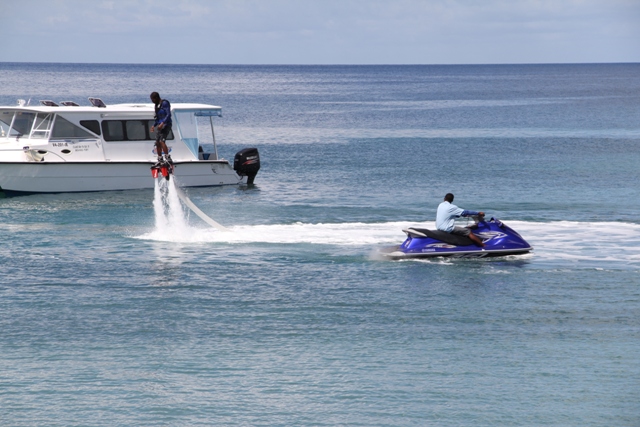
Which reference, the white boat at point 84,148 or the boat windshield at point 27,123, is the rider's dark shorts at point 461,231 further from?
the boat windshield at point 27,123

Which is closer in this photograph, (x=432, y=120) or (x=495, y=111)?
(x=432, y=120)

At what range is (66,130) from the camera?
109 feet

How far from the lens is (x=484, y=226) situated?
75.8 feet

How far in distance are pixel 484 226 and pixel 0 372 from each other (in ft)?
41.3

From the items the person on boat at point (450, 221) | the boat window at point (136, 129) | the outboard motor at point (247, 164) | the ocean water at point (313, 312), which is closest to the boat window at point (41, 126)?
the ocean water at point (313, 312)

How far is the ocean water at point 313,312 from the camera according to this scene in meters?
13.9

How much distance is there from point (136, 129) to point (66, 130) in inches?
100

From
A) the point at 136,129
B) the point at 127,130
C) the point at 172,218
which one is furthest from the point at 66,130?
the point at 172,218

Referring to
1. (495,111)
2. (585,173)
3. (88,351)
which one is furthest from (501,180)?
(495,111)

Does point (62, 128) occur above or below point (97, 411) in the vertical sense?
above

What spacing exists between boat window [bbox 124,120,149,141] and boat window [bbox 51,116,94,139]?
160cm

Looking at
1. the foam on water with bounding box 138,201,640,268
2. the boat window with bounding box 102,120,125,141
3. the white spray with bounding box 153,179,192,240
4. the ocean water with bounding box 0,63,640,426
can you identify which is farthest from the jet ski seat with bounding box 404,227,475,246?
the boat window with bounding box 102,120,125,141

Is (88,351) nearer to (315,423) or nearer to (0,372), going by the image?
(0,372)

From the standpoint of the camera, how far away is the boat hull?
32375 mm
